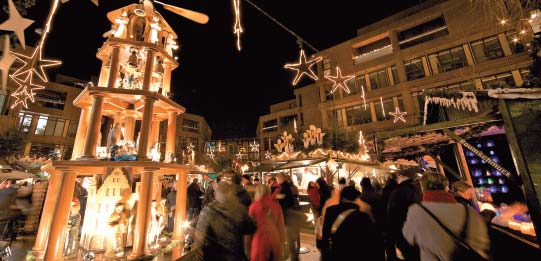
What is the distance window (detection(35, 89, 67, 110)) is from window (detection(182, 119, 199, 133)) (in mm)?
19605

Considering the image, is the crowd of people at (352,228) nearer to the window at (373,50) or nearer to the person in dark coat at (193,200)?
the person in dark coat at (193,200)

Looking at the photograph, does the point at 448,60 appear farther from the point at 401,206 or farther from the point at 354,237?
the point at 354,237

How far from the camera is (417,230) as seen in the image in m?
2.60

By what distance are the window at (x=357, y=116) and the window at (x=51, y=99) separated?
39.5m

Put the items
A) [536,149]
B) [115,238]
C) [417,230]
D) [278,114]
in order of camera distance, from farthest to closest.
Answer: [278,114] < [115,238] < [536,149] < [417,230]

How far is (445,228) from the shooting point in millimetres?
2398

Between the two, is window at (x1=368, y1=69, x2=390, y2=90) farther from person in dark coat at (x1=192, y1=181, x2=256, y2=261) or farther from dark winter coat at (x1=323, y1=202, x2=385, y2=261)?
person in dark coat at (x1=192, y1=181, x2=256, y2=261)

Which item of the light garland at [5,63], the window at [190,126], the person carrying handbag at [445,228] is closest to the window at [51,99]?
the window at [190,126]

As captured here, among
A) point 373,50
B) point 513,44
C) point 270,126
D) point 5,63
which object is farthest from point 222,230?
point 270,126

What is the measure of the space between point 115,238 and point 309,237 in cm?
594

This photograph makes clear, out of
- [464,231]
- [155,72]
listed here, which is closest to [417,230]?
[464,231]

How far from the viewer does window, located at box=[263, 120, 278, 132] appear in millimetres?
42919

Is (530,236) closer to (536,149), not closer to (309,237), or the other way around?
(536,149)

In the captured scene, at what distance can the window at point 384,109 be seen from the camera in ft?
79.8
